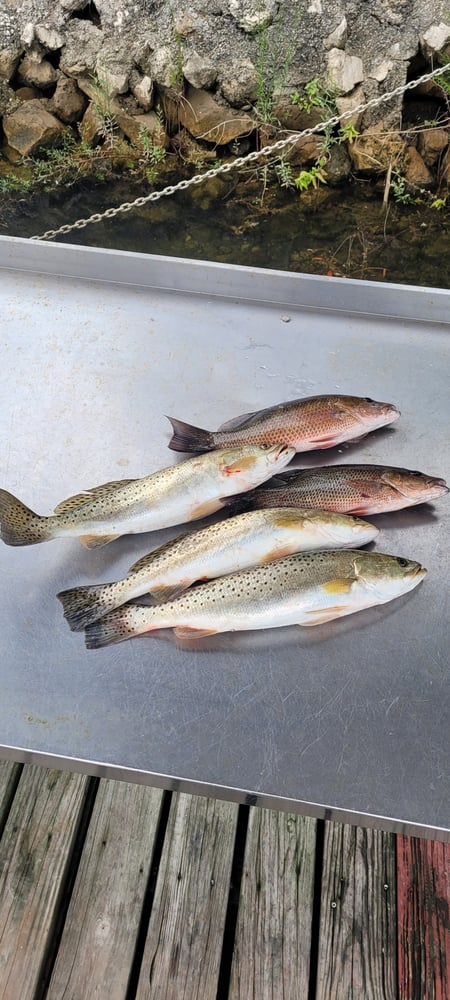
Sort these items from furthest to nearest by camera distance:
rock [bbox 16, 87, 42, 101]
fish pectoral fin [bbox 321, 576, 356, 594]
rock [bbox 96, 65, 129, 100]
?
rock [bbox 16, 87, 42, 101] → rock [bbox 96, 65, 129, 100] → fish pectoral fin [bbox 321, 576, 356, 594]

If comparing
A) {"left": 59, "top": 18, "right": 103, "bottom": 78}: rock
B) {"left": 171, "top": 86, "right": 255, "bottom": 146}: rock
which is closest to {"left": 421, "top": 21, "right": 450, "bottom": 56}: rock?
{"left": 171, "top": 86, "right": 255, "bottom": 146}: rock

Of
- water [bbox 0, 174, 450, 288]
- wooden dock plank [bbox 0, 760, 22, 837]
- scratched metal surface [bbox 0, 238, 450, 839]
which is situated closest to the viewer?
scratched metal surface [bbox 0, 238, 450, 839]

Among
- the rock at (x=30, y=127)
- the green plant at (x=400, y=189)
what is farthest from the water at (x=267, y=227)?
the rock at (x=30, y=127)

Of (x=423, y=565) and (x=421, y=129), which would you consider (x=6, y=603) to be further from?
(x=421, y=129)

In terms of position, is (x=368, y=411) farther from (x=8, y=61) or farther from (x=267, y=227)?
(x=8, y=61)

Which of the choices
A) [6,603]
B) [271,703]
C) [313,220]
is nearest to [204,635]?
[271,703]

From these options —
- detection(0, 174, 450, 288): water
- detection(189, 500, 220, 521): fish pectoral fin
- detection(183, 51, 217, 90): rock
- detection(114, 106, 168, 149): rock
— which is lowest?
detection(0, 174, 450, 288): water

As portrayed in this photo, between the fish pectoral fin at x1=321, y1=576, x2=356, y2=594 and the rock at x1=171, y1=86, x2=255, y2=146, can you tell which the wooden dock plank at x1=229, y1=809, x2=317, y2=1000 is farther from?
the rock at x1=171, y1=86, x2=255, y2=146
